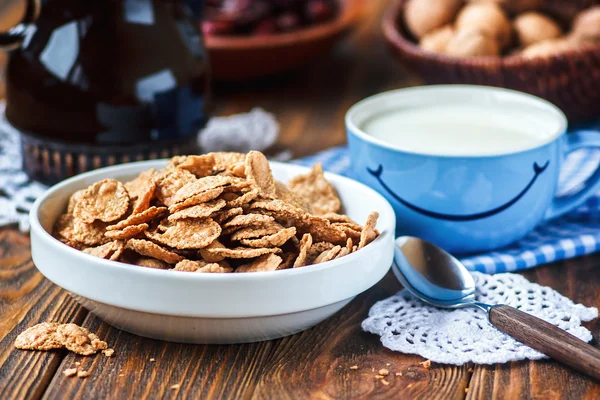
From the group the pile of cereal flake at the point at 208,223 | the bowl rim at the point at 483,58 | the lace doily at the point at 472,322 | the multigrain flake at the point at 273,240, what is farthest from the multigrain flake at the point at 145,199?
the bowl rim at the point at 483,58

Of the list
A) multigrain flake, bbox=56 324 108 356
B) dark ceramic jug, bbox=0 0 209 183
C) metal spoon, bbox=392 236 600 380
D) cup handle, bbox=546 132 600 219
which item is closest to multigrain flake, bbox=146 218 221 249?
multigrain flake, bbox=56 324 108 356

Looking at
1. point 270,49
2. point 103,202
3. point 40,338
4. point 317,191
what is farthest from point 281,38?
point 40,338

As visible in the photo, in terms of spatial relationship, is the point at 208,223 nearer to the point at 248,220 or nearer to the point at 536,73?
the point at 248,220

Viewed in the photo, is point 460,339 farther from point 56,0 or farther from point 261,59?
point 261,59

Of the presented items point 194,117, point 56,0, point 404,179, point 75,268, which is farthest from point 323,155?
point 75,268

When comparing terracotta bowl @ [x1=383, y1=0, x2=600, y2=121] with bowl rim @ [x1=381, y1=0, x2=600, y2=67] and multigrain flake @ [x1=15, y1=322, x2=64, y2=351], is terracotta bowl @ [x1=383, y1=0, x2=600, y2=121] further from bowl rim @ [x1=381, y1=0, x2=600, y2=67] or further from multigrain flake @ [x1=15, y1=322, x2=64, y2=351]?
multigrain flake @ [x1=15, y1=322, x2=64, y2=351]

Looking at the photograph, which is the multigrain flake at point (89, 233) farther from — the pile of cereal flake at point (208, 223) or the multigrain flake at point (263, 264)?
the multigrain flake at point (263, 264)
